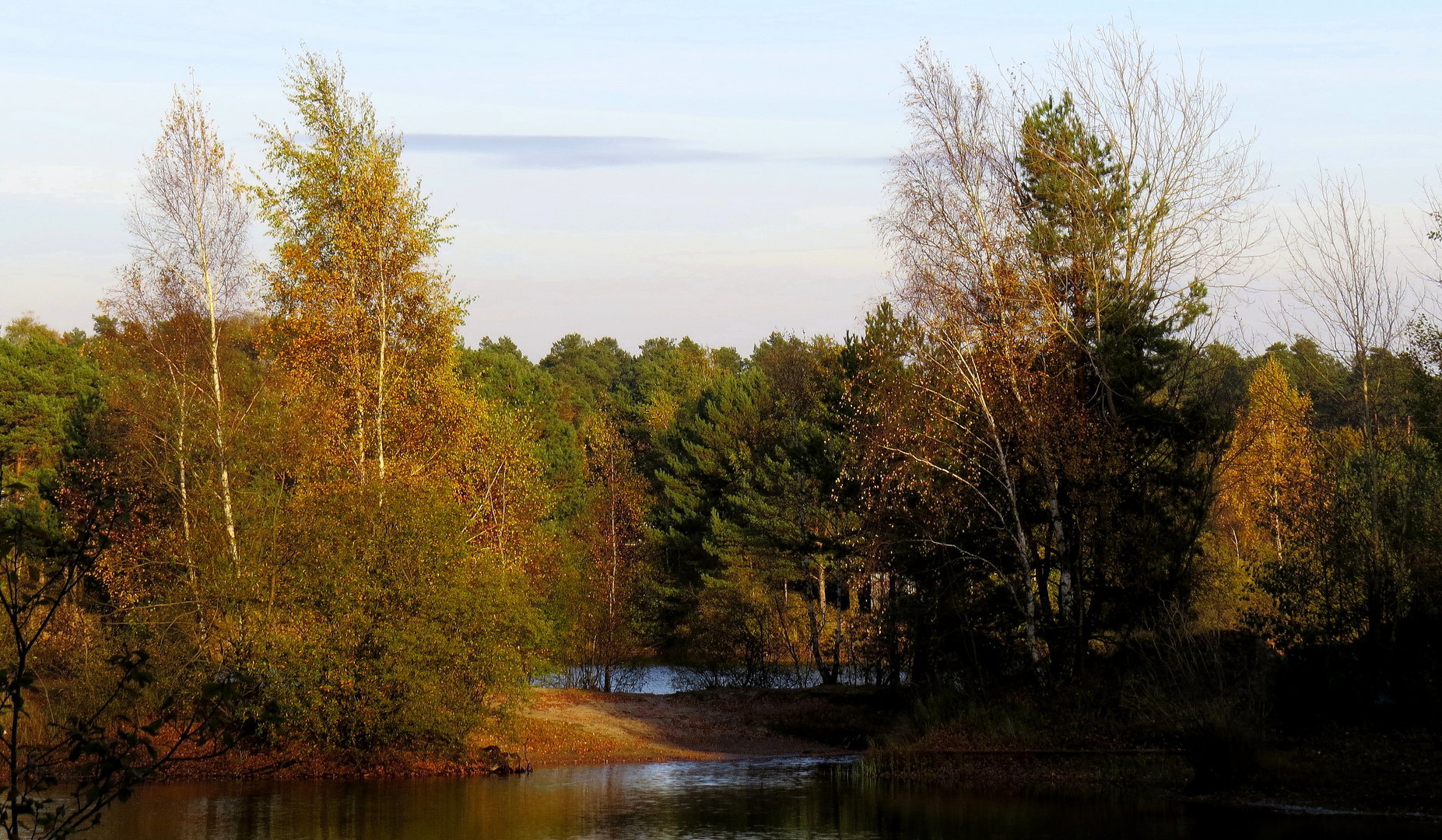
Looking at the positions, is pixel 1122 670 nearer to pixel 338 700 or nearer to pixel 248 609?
pixel 338 700

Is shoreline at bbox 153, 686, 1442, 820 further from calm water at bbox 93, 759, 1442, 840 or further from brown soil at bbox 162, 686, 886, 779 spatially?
calm water at bbox 93, 759, 1442, 840

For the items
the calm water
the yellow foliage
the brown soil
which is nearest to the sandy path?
the brown soil

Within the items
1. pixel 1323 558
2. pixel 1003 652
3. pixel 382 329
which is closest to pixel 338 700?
pixel 382 329

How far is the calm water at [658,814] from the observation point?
1833 centimetres

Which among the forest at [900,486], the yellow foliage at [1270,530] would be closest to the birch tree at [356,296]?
the forest at [900,486]

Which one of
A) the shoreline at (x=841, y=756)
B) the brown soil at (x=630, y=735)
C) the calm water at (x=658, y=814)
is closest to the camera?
the calm water at (x=658, y=814)

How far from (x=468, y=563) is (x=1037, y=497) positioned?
12745 mm

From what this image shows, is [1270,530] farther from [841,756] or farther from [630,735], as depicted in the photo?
[630,735]

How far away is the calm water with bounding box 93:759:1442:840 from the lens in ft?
60.1

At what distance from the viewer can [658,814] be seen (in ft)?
68.6

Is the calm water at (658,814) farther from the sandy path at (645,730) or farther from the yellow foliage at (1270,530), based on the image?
the yellow foliage at (1270,530)

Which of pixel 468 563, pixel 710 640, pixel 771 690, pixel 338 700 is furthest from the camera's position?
pixel 710 640

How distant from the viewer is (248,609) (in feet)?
86.3

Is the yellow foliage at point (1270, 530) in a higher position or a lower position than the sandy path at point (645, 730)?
higher
